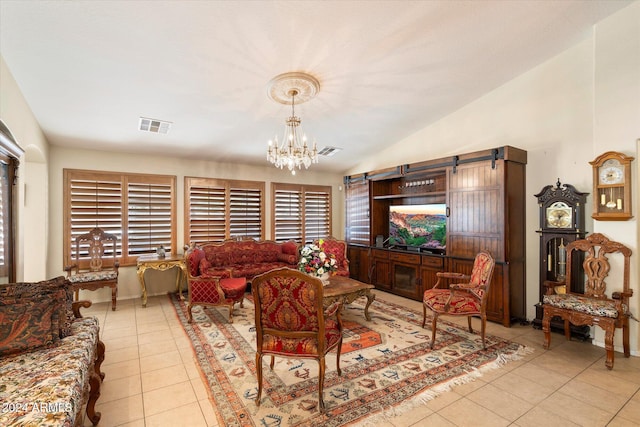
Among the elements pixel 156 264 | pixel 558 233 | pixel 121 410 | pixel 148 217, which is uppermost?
pixel 148 217

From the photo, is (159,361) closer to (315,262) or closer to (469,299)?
(315,262)

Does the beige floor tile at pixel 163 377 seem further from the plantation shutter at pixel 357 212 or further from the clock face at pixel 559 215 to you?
the clock face at pixel 559 215

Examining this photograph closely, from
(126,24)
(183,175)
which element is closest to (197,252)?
(183,175)

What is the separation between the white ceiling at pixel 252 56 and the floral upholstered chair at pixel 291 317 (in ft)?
7.18

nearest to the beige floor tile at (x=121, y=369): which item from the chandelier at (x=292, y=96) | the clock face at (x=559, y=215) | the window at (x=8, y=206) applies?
the window at (x=8, y=206)

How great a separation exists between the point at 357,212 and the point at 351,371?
4.00 metres

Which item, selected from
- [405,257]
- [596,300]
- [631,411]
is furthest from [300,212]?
[631,411]

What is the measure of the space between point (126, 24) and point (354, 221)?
5050 millimetres

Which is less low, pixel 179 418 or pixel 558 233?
pixel 558 233

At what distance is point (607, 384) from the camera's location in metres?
2.57

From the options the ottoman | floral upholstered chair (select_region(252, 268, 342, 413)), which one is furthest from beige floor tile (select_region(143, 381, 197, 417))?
the ottoman

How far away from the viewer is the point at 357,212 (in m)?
6.44

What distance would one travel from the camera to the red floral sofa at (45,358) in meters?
1.49

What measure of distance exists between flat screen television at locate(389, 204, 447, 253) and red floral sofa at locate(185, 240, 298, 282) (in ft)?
6.78
